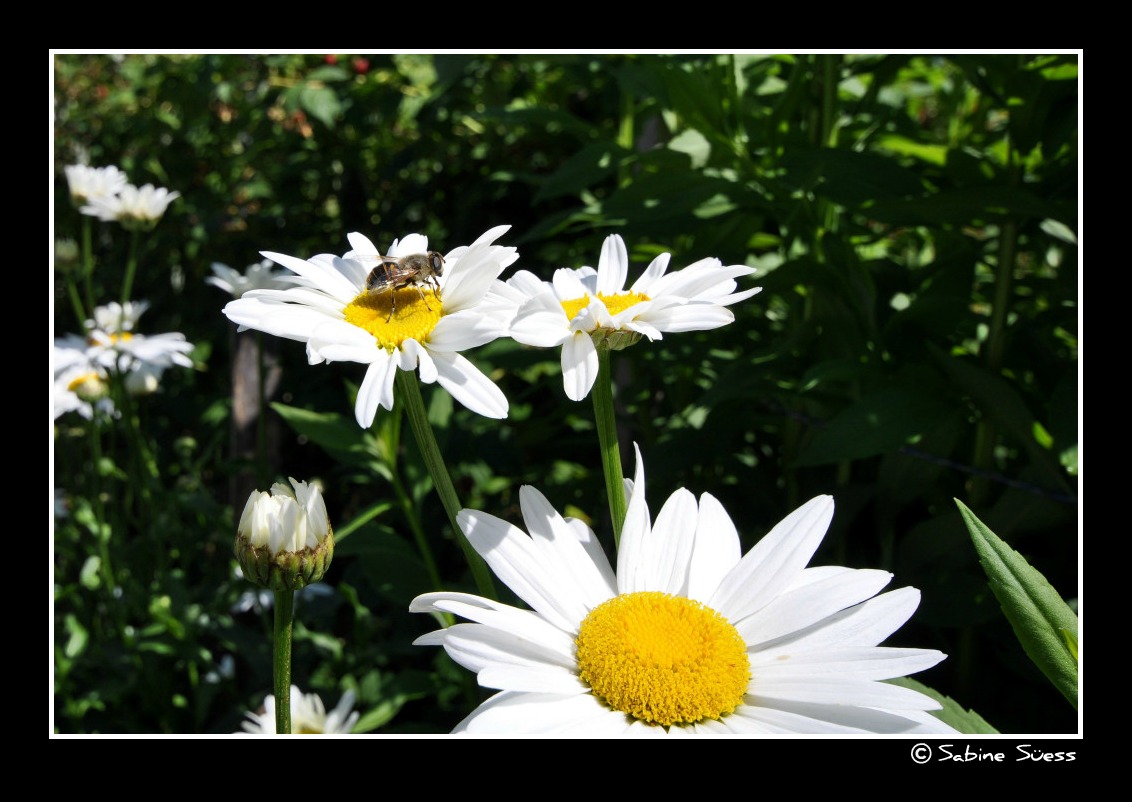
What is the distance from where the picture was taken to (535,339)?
626mm

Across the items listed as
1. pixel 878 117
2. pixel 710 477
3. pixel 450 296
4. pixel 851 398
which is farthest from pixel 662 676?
pixel 878 117

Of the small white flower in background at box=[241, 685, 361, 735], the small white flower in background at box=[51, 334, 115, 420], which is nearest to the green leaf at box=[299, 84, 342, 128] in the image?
the small white flower in background at box=[51, 334, 115, 420]

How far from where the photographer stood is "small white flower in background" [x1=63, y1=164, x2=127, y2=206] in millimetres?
1801

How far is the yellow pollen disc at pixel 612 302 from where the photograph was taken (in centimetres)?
70

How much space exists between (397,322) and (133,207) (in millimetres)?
1307

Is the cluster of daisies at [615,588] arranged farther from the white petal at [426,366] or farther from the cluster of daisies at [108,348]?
the cluster of daisies at [108,348]

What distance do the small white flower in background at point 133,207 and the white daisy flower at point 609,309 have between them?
124 cm

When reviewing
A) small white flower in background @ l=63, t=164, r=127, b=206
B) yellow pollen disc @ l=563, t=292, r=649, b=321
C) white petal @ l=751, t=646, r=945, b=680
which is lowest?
white petal @ l=751, t=646, r=945, b=680

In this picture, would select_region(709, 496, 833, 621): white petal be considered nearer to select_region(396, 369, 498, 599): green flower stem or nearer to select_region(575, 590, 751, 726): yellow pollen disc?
select_region(575, 590, 751, 726): yellow pollen disc

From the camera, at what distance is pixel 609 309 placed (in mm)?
703

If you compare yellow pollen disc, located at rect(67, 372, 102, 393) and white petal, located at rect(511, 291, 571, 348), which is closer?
white petal, located at rect(511, 291, 571, 348)

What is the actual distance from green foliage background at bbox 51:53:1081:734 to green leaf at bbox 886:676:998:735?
0.10m

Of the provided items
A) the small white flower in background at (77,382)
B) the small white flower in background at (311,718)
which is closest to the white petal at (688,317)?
the small white flower in background at (311,718)

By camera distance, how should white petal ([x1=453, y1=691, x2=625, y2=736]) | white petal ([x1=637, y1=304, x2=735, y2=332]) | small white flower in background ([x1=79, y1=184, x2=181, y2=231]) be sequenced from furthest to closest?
1. small white flower in background ([x1=79, y1=184, x2=181, y2=231])
2. white petal ([x1=637, y1=304, x2=735, y2=332])
3. white petal ([x1=453, y1=691, x2=625, y2=736])
